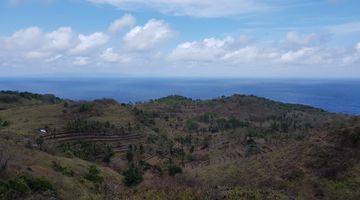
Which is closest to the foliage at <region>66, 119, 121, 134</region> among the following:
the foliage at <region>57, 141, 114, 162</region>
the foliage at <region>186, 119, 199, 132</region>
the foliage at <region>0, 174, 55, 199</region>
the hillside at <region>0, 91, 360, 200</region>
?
the hillside at <region>0, 91, 360, 200</region>

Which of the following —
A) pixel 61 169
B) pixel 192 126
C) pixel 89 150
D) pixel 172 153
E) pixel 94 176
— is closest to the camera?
pixel 61 169

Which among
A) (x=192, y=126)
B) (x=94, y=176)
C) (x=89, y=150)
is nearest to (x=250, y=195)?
(x=94, y=176)

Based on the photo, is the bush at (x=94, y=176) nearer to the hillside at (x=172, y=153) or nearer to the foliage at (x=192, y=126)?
the hillside at (x=172, y=153)

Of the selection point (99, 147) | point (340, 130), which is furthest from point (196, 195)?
point (99, 147)

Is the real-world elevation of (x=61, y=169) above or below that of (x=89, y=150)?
above

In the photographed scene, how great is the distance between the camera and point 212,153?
55.5 meters

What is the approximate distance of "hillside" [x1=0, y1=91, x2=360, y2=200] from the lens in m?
19.3

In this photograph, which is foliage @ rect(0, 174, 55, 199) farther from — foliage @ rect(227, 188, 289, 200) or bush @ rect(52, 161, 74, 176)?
bush @ rect(52, 161, 74, 176)

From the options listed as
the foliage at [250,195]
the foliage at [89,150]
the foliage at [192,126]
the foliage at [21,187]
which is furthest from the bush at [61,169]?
the foliage at [192,126]

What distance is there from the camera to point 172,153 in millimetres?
60875

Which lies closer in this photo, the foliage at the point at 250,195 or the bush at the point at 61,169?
the foliage at the point at 250,195

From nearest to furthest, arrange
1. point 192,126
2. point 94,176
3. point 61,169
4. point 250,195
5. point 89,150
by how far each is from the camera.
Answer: point 250,195, point 61,169, point 94,176, point 89,150, point 192,126

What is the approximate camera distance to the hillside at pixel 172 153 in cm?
1931

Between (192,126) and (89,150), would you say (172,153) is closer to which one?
(89,150)
